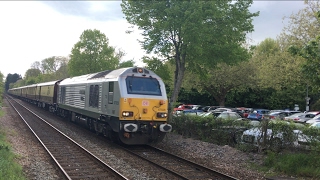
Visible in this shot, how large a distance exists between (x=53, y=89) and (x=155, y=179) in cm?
2103

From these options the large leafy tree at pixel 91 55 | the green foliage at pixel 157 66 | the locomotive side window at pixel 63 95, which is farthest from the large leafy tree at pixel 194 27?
the large leafy tree at pixel 91 55

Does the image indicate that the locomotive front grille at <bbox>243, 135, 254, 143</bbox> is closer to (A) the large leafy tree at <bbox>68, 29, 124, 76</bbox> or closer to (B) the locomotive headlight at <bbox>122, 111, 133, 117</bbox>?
(B) the locomotive headlight at <bbox>122, 111, 133, 117</bbox>

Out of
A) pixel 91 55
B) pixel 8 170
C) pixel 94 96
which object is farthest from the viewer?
pixel 91 55

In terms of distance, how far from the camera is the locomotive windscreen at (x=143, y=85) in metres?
13.8

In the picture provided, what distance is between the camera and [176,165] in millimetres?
10984

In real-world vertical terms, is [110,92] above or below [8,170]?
above

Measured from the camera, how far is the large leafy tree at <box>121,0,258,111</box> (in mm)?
18969

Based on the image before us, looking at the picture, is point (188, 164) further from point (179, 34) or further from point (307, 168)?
point (179, 34)

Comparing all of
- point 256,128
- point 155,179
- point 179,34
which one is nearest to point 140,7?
point 179,34

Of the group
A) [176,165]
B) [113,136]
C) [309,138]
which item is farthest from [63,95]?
[309,138]

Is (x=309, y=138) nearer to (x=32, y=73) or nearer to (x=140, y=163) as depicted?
(x=140, y=163)

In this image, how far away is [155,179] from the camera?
29.8 ft

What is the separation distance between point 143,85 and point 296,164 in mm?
6719

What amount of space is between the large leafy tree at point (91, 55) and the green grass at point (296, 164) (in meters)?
37.1
